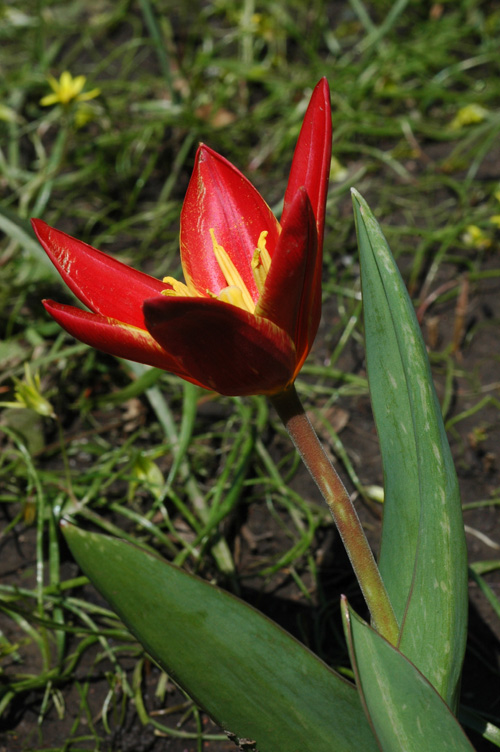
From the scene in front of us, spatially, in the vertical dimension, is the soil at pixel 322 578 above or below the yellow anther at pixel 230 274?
below

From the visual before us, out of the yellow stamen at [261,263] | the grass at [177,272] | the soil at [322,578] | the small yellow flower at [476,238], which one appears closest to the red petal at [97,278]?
the yellow stamen at [261,263]

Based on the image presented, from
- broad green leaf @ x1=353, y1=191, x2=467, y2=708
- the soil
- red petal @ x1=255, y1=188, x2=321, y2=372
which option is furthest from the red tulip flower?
the soil

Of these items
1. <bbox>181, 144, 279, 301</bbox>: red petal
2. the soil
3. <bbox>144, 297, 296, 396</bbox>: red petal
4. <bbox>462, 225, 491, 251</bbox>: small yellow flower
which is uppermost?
<bbox>181, 144, 279, 301</bbox>: red petal

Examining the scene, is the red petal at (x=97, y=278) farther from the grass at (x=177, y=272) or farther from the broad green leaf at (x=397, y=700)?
the grass at (x=177, y=272)

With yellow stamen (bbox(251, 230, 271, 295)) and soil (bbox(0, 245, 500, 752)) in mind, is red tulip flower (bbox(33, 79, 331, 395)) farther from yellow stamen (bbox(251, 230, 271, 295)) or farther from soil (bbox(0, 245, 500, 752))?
soil (bbox(0, 245, 500, 752))

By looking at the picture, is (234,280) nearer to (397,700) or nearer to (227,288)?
(227,288)

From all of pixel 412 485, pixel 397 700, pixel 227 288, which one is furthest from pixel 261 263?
pixel 397 700
